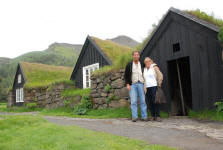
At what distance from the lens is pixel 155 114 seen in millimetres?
6664

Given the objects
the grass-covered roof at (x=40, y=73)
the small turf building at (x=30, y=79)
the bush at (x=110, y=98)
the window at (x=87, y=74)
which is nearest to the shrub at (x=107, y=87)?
the bush at (x=110, y=98)

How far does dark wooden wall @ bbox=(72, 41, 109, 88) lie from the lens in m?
15.2

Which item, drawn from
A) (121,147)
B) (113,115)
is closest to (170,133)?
(121,147)

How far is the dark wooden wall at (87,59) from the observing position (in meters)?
15.2

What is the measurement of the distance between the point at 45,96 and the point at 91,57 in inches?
261

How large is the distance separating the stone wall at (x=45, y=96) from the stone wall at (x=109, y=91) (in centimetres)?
358

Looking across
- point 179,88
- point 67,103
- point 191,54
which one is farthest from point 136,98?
point 67,103

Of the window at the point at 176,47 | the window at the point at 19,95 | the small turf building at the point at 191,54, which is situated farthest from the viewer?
the window at the point at 19,95

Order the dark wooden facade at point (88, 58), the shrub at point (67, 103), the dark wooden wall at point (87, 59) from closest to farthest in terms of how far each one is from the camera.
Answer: the shrub at point (67, 103)
the dark wooden facade at point (88, 58)
the dark wooden wall at point (87, 59)

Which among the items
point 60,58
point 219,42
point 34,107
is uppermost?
point 60,58

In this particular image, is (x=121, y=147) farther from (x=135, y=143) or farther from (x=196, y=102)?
(x=196, y=102)

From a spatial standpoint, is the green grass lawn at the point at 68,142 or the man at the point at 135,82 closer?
the green grass lawn at the point at 68,142

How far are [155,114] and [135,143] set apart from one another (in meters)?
3.23

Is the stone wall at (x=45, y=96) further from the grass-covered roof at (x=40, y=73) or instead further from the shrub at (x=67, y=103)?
the grass-covered roof at (x=40, y=73)
